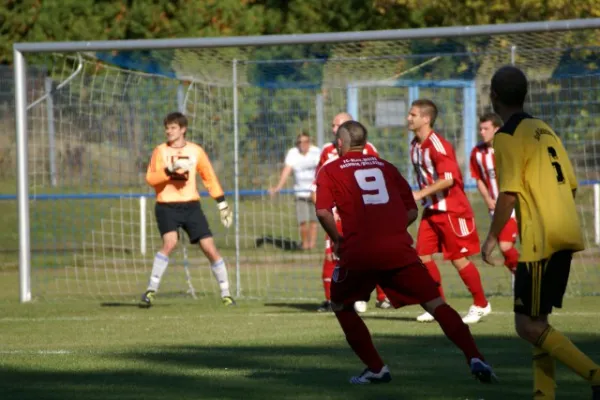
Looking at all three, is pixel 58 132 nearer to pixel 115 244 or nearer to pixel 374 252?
pixel 115 244

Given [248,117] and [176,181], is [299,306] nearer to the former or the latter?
[176,181]

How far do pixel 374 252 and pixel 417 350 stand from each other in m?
2.02

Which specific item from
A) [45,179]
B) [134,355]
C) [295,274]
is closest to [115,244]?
[45,179]

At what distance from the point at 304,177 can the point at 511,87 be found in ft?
47.6

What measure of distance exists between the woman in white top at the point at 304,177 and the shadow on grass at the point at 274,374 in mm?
9771

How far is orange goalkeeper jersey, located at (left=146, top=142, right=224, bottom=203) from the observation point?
45.3ft

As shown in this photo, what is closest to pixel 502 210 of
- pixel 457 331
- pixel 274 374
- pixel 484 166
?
pixel 457 331

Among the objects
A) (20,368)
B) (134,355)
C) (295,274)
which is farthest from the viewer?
(295,274)

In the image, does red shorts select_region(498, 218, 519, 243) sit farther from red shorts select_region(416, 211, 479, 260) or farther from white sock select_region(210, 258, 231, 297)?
white sock select_region(210, 258, 231, 297)

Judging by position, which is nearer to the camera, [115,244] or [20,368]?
[20,368]

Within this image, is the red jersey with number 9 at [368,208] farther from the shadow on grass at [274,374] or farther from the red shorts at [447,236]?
the red shorts at [447,236]

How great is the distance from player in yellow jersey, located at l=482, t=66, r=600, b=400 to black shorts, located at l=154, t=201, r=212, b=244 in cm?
756

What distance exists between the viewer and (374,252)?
766 centimetres

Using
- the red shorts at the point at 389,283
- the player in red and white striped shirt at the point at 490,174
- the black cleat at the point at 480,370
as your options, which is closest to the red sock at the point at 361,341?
the red shorts at the point at 389,283
